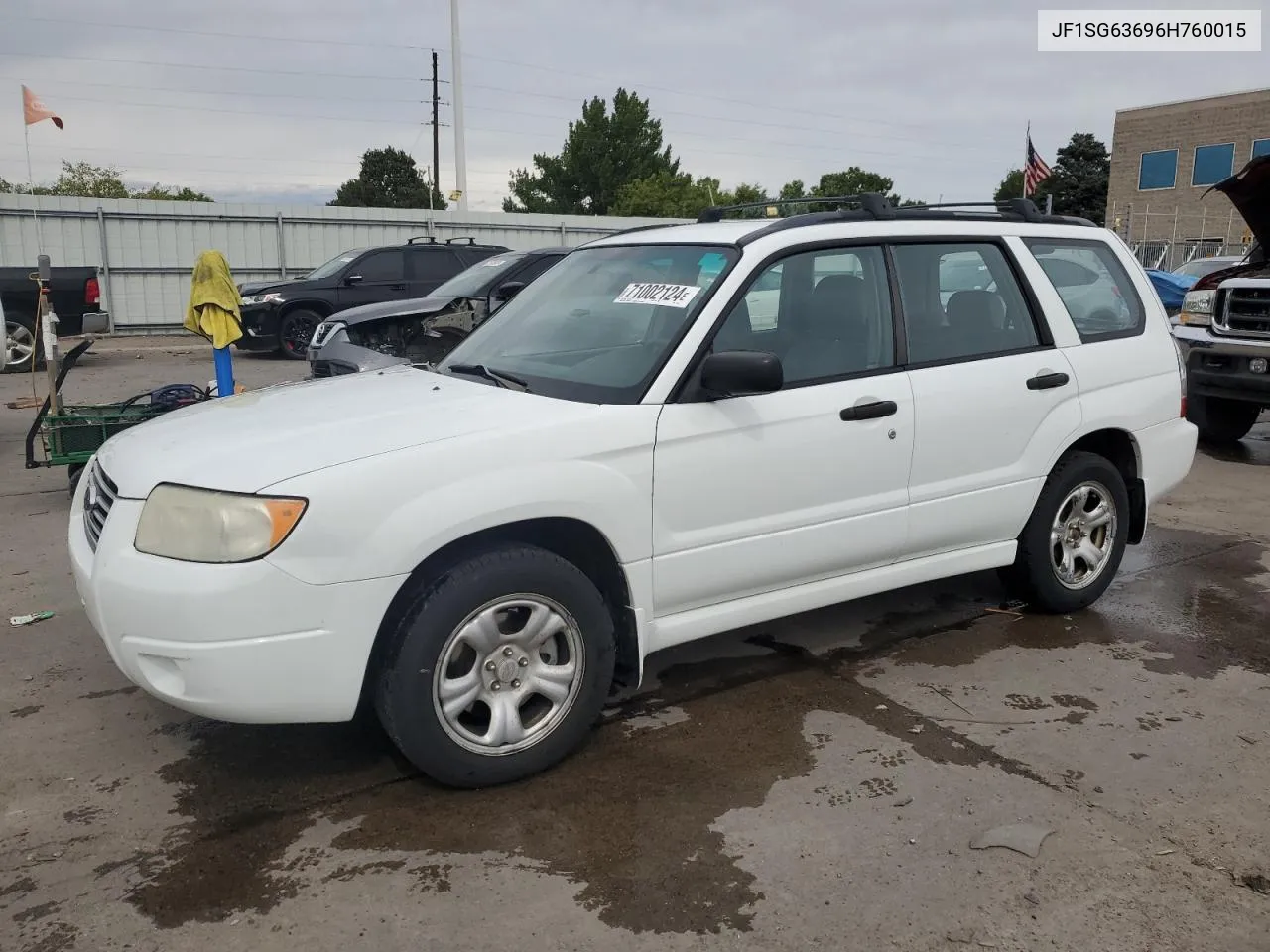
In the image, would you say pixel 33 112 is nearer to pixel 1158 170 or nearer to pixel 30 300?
pixel 30 300

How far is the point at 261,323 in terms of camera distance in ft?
51.1

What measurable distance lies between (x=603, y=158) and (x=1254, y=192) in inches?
1956

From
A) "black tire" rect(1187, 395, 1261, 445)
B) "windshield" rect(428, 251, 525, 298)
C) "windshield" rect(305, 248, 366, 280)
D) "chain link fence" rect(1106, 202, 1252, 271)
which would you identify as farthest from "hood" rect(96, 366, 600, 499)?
"chain link fence" rect(1106, 202, 1252, 271)

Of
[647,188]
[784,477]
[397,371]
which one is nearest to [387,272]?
[397,371]

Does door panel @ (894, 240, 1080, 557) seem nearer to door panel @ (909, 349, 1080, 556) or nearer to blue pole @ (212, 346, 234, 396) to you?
door panel @ (909, 349, 1080, 556)

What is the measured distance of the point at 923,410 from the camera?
412 cm

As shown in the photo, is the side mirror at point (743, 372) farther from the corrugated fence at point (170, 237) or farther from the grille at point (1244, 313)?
the corrugated fence at point (170, 237)

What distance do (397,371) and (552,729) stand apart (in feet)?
5.58

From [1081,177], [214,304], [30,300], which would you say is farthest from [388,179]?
[214,304]

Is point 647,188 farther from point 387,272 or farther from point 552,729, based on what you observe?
point 552,729

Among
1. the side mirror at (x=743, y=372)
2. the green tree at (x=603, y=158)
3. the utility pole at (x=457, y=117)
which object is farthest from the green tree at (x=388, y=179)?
the side mirror at (x=743, y=372)

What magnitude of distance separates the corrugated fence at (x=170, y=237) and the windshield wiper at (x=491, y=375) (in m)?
16.3

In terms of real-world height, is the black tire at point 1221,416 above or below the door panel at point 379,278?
below

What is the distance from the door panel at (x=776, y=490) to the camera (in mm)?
3541
